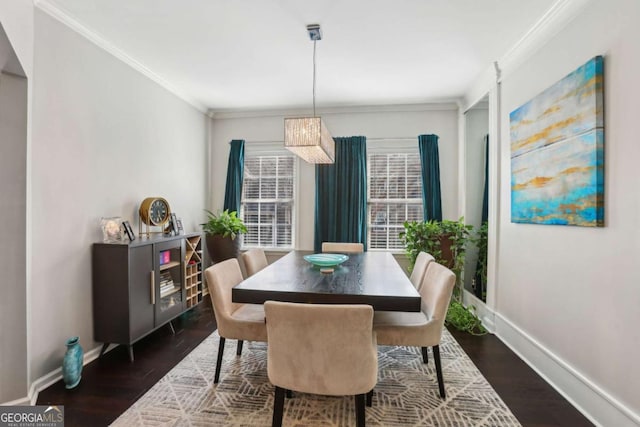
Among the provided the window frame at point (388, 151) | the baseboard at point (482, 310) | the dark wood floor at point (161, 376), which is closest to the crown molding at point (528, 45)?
the window frame at point (388, 151)

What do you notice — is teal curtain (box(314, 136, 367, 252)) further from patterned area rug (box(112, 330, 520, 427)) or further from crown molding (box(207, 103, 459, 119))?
patterned area rug (box(112, 330, 520, 427))

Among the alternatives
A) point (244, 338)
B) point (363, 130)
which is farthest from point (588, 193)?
point (363, 130)

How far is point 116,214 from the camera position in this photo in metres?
2.89

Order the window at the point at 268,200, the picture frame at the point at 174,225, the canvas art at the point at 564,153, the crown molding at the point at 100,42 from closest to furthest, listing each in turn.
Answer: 1. the canvas art at the point at 564,153
2. the crown molding at the point at 100,42
3. the picture frame at the point at 174,225
4. the window at the point at 268,200

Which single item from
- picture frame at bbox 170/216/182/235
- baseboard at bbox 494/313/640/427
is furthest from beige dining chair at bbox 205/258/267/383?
baseboard at bbox 494/313/640/427

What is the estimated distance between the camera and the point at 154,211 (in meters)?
3.26

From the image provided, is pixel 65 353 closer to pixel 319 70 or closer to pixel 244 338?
pixel 244 338

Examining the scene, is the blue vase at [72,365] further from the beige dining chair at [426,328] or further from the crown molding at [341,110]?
the crown molding at [341,110]

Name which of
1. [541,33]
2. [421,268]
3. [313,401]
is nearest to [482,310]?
[421,268]

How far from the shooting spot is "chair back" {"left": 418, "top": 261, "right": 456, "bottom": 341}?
2.01 metres

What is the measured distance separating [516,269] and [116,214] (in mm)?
3765

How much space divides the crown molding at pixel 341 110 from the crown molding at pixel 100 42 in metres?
0.81

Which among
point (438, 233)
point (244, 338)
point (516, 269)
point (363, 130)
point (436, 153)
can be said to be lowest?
point (244, 338)

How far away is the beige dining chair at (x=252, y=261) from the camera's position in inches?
113
